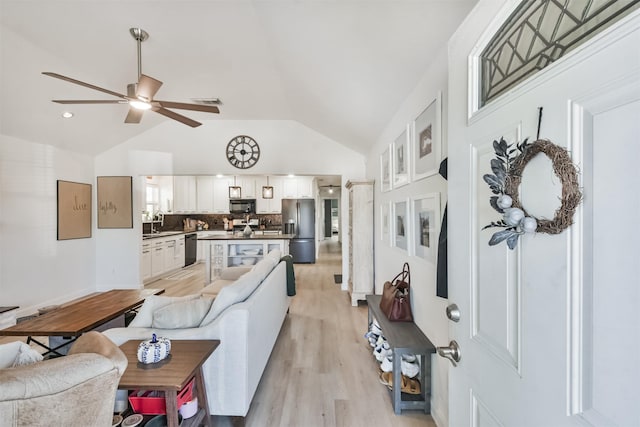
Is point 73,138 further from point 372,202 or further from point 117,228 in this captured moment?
point 372,202

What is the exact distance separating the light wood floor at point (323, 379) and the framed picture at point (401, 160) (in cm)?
169

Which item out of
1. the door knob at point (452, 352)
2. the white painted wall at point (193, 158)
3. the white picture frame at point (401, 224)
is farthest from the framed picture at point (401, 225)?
the white painted wall at point (193, 158)

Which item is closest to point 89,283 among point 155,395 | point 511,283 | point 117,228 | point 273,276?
point 117,228

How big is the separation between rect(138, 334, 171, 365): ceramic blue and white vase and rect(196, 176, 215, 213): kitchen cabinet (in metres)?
6.59

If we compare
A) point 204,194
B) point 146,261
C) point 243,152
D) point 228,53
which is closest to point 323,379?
point 228,53

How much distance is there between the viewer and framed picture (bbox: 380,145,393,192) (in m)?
3.14

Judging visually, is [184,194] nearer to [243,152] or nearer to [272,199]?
[272,199]

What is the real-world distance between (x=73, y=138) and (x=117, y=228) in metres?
1.58

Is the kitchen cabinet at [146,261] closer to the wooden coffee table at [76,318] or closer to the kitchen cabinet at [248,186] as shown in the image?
the wooden coffee table at [76,318]

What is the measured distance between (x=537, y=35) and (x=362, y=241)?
363 centimetres

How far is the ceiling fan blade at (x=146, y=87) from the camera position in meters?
2.33

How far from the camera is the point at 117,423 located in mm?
1303

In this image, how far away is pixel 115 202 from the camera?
5.02m

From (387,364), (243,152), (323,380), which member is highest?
(243,152)
